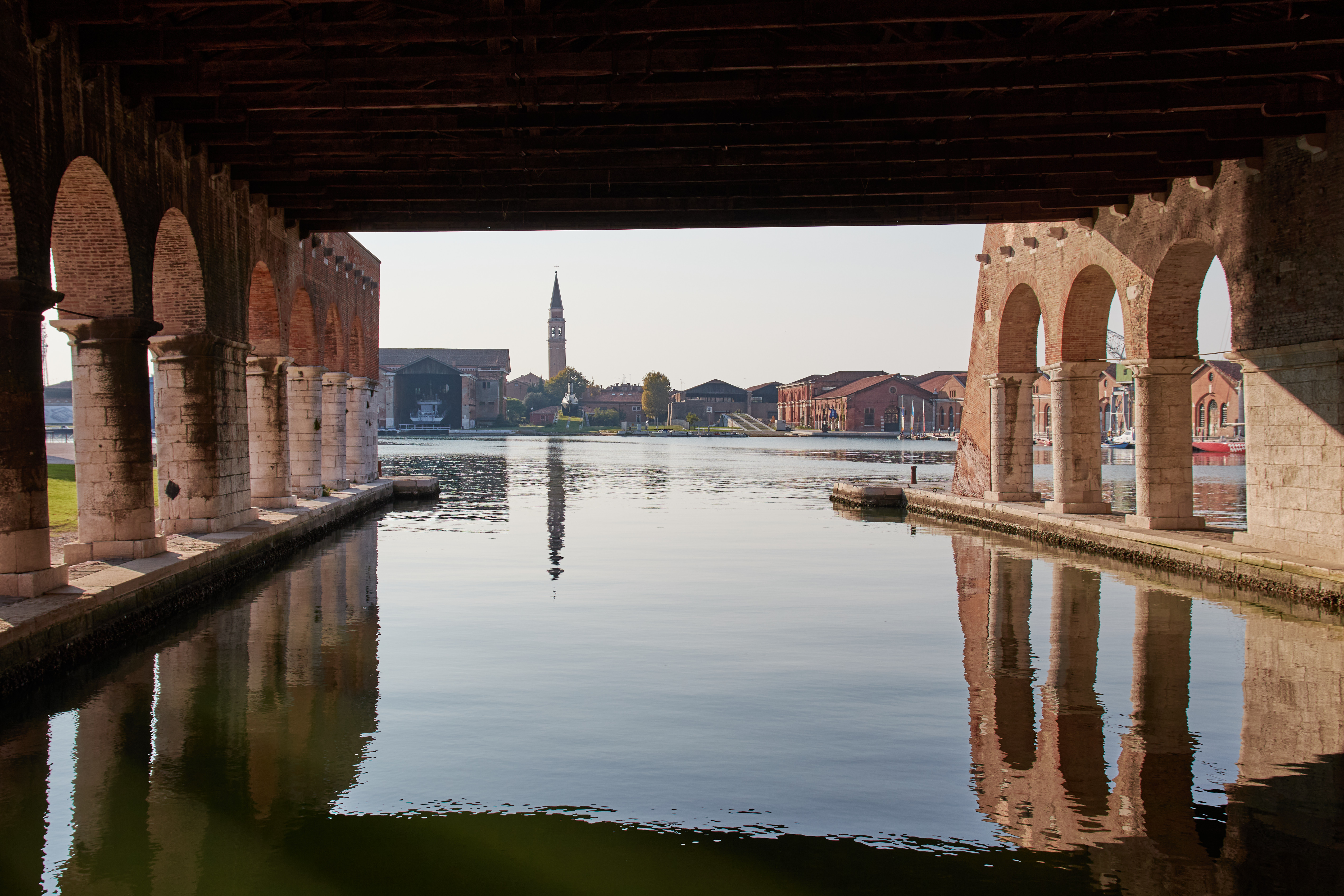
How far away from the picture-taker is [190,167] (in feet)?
43.2

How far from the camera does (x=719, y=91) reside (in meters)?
10.5

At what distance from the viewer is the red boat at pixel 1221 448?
64.9 metres

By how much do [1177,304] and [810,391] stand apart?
420 feet

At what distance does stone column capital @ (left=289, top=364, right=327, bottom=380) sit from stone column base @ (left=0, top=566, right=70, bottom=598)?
1370cm

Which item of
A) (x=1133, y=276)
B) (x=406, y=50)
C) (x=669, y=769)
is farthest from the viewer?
(x=1133, y=276)

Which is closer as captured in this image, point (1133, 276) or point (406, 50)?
point (406, 50)

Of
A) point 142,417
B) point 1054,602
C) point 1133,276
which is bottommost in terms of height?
point 1054,602

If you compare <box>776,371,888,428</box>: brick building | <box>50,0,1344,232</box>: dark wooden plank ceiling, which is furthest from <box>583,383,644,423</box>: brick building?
<box>50,0,1344,232</box>: dark wooden plank ceiling

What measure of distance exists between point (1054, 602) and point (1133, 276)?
6.04 m

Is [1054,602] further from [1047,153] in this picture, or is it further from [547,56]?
[547,56]

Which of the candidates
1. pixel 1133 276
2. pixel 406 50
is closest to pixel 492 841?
pixel 406 50

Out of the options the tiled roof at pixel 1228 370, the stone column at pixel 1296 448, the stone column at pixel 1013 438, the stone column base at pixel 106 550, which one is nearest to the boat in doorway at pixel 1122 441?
the tiled roof at pixel 1228 370

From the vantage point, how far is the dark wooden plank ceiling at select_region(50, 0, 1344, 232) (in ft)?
30.0

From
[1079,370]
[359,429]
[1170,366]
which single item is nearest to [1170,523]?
[1170,366]
